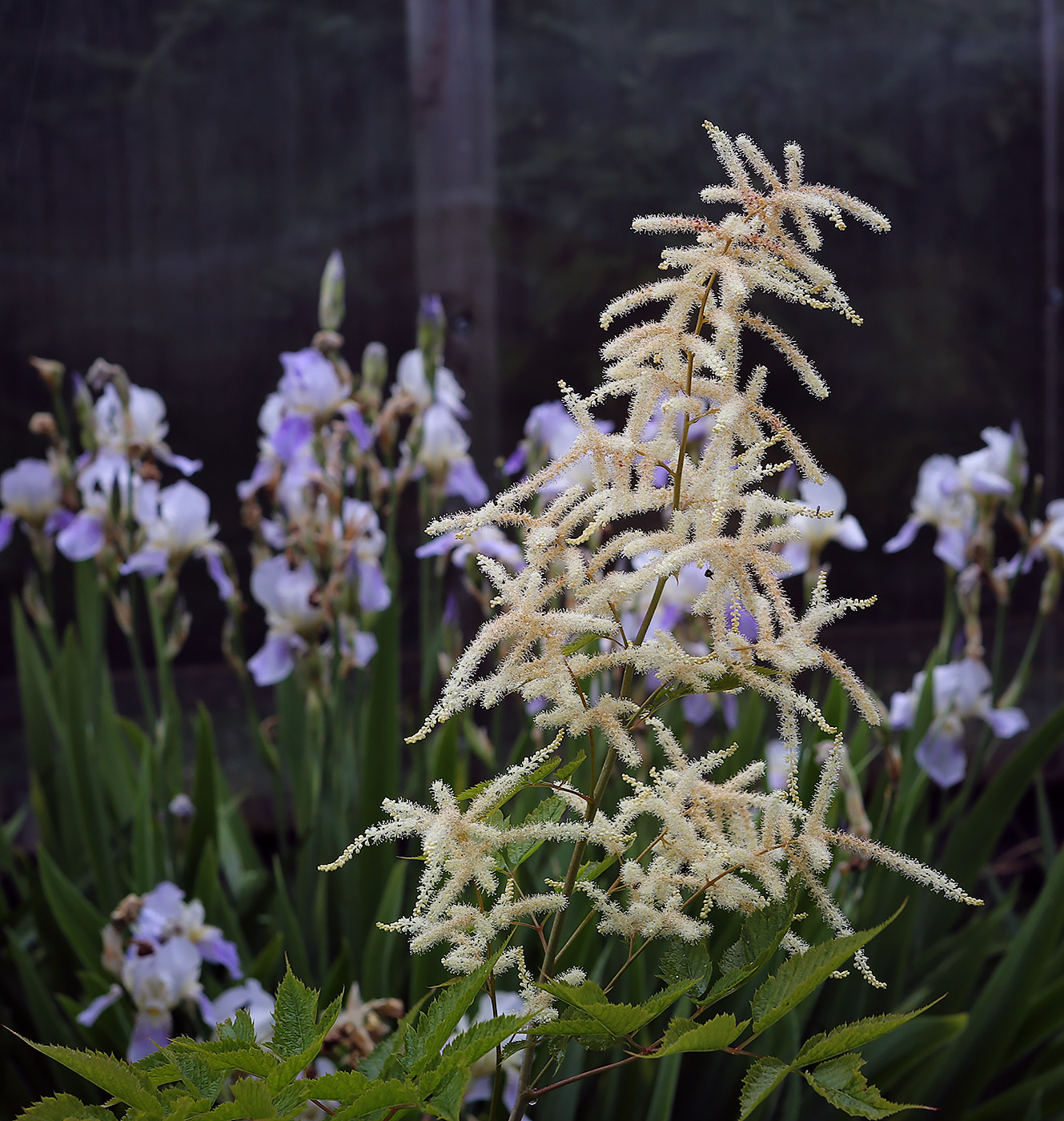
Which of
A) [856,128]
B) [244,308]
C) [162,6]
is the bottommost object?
[244,308]

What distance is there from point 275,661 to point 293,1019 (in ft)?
3.34

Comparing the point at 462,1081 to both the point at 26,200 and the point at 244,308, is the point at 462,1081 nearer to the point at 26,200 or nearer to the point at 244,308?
the point at 244,308

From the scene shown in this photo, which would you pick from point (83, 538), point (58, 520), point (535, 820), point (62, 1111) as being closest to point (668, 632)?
point (535, 820)

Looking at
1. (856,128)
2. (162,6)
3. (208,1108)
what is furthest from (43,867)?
(856,128)

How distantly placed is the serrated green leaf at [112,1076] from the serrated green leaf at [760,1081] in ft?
0.79

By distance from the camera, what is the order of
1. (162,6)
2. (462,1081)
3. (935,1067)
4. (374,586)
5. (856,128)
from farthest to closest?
(856,128) → (162,6) → (374,586) → (935,1067) → (462,1081)

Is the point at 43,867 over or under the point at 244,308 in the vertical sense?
under

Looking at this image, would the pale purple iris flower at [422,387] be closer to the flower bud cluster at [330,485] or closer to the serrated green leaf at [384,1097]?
the flower bud cluster at [330,485]

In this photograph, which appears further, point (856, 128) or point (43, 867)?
point (856, 128)

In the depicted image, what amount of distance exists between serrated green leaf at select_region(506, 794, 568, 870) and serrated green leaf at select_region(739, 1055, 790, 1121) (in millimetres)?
136

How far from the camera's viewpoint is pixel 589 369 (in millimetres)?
2742

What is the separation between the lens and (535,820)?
0.50m

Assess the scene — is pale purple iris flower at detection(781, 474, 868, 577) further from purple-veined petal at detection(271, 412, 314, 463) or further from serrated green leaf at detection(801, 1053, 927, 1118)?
serrated green leaf at detection(801, 1053, 927, 1118)

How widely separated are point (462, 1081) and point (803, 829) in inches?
7.5
